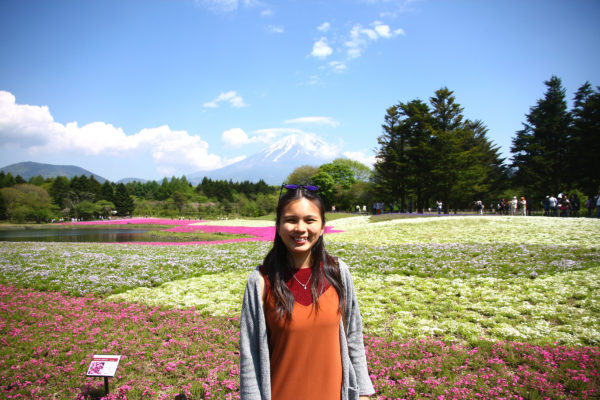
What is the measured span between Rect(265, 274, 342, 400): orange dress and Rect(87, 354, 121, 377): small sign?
2670mm

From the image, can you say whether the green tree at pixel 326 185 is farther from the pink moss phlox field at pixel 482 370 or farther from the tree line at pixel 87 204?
the pink moss phlox field at pixel 482 370

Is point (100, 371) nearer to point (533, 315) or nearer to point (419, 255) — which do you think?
point (533, 315)

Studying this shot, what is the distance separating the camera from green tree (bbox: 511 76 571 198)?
Result: 42.1 meters

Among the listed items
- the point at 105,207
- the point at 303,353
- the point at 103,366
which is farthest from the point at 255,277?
the point at 105,207

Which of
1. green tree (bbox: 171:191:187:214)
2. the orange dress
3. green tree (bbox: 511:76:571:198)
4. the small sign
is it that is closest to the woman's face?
the orange dress

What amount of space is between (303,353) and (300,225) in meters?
0.88

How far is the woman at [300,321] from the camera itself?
2047 millimetres

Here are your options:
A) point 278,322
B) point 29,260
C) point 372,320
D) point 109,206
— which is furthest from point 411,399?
point 109,206

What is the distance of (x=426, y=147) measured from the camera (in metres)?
41.4

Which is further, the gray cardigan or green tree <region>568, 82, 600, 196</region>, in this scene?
green tree <region>568, 82, 600, 196</region>

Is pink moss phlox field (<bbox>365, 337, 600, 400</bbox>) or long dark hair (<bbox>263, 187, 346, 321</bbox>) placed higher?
long dark hair (<bbox>263, 187, 346, 321</bbox>)

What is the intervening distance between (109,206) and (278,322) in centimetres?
8328

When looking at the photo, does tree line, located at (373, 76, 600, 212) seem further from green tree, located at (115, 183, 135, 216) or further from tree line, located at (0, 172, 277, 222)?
green tree, located at (115, 183, 135, 216)

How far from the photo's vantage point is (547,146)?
143 ft
